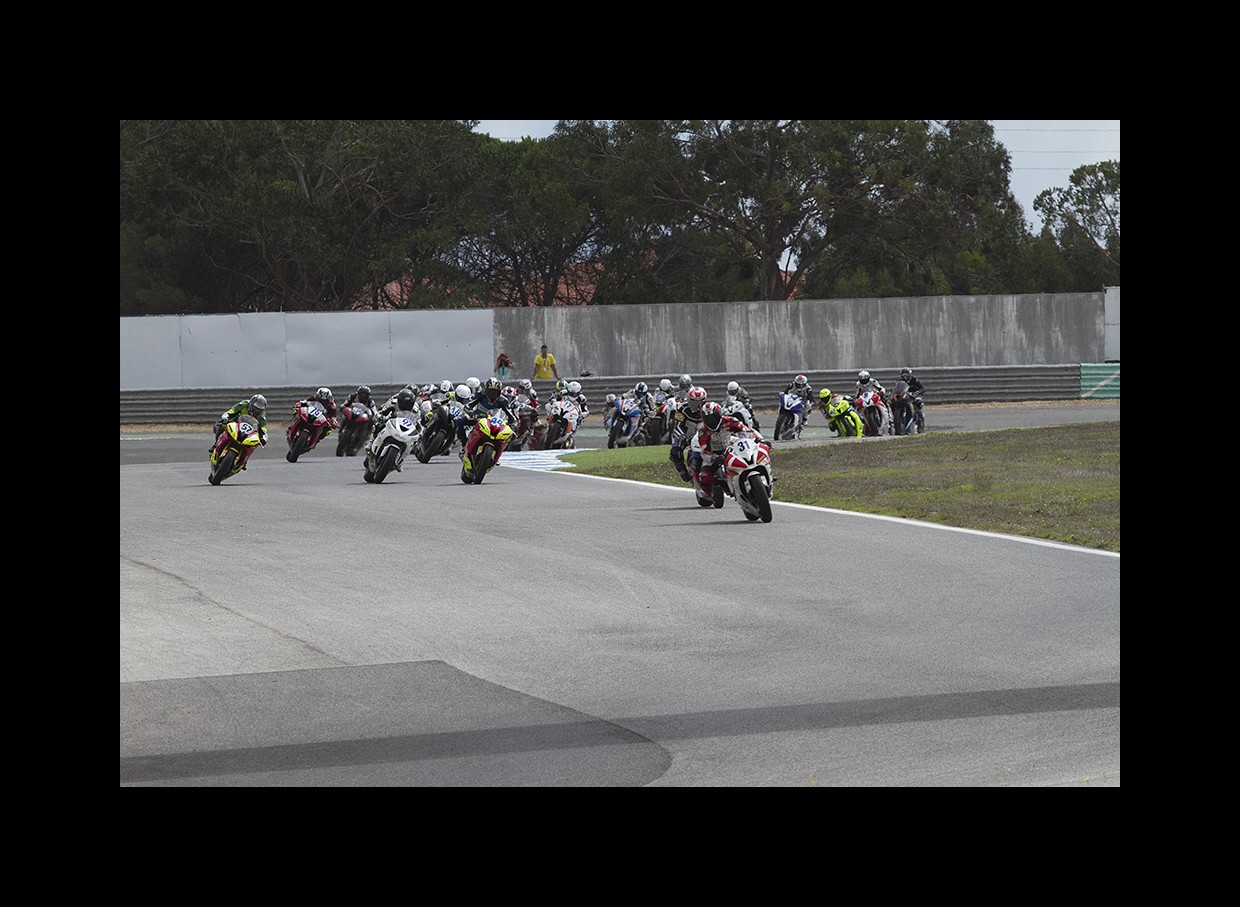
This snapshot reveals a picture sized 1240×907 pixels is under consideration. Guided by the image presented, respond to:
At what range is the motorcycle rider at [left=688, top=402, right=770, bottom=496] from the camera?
53.9ft

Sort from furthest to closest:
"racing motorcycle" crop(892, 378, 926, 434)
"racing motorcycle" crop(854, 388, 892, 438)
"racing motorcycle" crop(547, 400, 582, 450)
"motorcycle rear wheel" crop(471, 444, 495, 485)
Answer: "racing motorcycle" crop(854, 388, 892, 438), "racing motorcycle" crop(892, 378, 926, 434), "racing motorcycle" crop(547, 400, 582, 450), "motorcycle rear wheel" crop(471, 444, 495, 485)

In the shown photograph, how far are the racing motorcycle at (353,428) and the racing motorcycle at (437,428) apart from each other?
1.72 m

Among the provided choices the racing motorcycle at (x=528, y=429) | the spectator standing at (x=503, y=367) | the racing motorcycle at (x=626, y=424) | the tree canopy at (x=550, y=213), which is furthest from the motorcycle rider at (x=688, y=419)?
the tree canopy at (x=550, y=213)

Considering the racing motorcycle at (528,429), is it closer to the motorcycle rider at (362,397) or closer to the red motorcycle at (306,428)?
the motorcycle rider at (362,397)

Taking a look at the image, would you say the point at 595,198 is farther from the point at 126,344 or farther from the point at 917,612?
the point at 917,612

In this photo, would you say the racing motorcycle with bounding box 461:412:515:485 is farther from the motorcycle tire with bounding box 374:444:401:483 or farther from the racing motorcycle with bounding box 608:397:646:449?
the racing motorcycle with bounding box 608:397:646:449

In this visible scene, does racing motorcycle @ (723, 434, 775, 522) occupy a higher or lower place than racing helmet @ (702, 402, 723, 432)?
lower

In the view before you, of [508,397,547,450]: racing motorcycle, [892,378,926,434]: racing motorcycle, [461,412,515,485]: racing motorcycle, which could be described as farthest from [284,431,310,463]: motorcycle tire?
[892,378,926,434]: racing motorcycle

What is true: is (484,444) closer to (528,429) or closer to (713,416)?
(713,416)

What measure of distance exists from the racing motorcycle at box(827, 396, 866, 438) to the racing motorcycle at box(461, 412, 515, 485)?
32.0ft

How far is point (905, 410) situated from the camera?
101ft

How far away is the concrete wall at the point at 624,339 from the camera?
1578 inches
